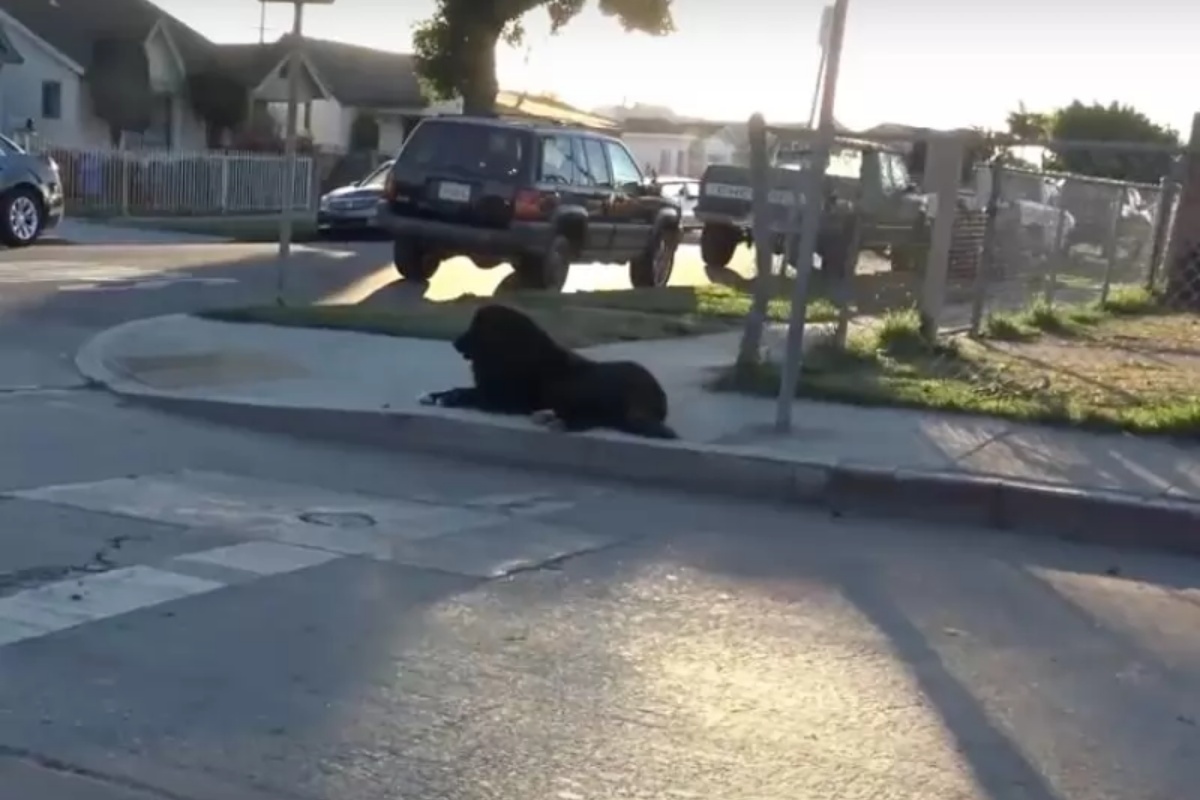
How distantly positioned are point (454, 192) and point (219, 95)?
3250 centimetres

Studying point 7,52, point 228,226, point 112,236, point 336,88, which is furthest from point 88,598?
point 336,88

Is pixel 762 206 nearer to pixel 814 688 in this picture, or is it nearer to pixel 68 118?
pixel 814 688

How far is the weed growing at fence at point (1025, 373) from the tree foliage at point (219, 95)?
3624 centimetres

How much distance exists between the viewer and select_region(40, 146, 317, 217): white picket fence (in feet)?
111

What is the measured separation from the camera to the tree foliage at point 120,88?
4806 centimetres

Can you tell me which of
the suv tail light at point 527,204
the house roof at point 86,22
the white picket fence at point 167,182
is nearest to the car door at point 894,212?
the suv tail light at point 527,204

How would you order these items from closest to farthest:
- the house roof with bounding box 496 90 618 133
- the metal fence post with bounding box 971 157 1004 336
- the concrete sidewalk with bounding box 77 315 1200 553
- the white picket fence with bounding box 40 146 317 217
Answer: the concrete sidewalk with bounding box 77 315 1200 553
the metal fence post with bounding box 971 157 1004 336
the white picket fence with bounding box 40 146 317 217
the house roof with bounding box 496 90 618 133

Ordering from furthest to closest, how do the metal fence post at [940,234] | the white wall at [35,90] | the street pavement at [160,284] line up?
the white wall at [35,90] < the metal fence post at [940,234] < the street pavement at [160,284]

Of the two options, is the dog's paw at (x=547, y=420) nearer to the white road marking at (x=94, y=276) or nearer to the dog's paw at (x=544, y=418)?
the dog's paw at (x=544, y=418)

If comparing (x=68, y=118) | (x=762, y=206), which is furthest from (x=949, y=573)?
(x=68, y=118)

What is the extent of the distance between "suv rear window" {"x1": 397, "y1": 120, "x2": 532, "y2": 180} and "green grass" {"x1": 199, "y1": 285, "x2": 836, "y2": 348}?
1395 mm

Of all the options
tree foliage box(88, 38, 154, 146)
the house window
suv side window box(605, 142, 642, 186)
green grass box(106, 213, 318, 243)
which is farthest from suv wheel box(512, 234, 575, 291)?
tree foliage box(88, 38, 154, 146)

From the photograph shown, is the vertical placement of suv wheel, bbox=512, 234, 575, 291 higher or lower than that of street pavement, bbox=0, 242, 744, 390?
higher

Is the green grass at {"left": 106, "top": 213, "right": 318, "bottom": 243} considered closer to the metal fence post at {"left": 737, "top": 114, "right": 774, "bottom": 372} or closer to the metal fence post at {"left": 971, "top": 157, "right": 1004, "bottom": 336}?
the metal fence post at {"left": 971, "top": 157, "right": 1004, "bottom": 336}
